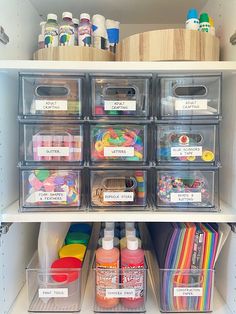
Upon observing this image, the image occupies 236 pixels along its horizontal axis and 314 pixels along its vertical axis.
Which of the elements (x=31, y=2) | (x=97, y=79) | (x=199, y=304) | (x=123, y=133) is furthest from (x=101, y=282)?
(x=31, y=2)

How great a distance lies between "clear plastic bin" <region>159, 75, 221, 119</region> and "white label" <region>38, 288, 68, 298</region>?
1.82 feet

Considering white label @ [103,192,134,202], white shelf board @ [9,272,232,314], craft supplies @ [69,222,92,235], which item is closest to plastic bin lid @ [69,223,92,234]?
craft supplies @ [69,222,92,235]

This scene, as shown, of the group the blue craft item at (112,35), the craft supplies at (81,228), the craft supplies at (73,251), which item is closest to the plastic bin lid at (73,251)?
the craft supplies at (73,251)

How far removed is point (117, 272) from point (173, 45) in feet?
2.06

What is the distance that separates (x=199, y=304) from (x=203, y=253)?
0.15 m

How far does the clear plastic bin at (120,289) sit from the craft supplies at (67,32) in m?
0.65

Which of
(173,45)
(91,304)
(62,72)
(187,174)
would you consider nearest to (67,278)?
(91,304)

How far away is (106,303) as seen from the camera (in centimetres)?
72

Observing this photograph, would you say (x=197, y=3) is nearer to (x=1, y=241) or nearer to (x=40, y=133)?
(x=40, y=133)

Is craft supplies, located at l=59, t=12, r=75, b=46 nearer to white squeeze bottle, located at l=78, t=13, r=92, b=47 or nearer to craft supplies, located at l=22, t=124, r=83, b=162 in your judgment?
white squeeze bottle, located at l=78, t=13, r=92, b=47

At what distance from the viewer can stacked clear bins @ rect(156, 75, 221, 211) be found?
0.70 metres

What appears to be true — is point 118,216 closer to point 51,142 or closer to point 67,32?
point 51,142

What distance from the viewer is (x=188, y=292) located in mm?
712

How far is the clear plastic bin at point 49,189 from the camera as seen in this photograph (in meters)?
0.70
